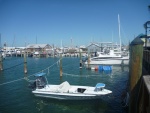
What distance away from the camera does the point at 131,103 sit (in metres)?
10.4

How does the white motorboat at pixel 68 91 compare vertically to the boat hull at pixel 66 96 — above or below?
above

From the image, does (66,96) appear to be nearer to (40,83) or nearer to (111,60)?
(40,83)

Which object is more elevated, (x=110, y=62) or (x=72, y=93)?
(x=110, y=62)

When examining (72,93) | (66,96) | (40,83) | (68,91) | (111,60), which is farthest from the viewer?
(111,60)

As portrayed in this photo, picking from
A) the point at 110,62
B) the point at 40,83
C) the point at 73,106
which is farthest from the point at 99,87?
the point at 110,62

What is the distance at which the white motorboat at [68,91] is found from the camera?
1970cm

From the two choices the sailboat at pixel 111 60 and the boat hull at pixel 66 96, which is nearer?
the boat hull at pixel 66 96

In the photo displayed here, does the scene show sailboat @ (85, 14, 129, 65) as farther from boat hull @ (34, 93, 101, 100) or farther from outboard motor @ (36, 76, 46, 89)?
boat hull @ (34, 93, 101, 100)

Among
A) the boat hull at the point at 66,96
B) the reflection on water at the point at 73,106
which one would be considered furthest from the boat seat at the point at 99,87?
the reflection on water at the point at 73,106

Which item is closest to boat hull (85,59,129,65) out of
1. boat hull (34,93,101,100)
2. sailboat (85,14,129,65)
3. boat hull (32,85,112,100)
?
sailboat (85,14,129,65)

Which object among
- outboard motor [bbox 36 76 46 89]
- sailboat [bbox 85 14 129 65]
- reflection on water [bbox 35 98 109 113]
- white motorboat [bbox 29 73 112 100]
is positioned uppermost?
sailboat [bbox 85 14 129 65]

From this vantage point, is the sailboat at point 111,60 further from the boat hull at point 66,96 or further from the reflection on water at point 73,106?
the reflection on water at point 73,106

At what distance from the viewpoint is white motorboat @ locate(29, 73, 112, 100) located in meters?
19.7

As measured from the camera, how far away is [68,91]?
21.1 metres
